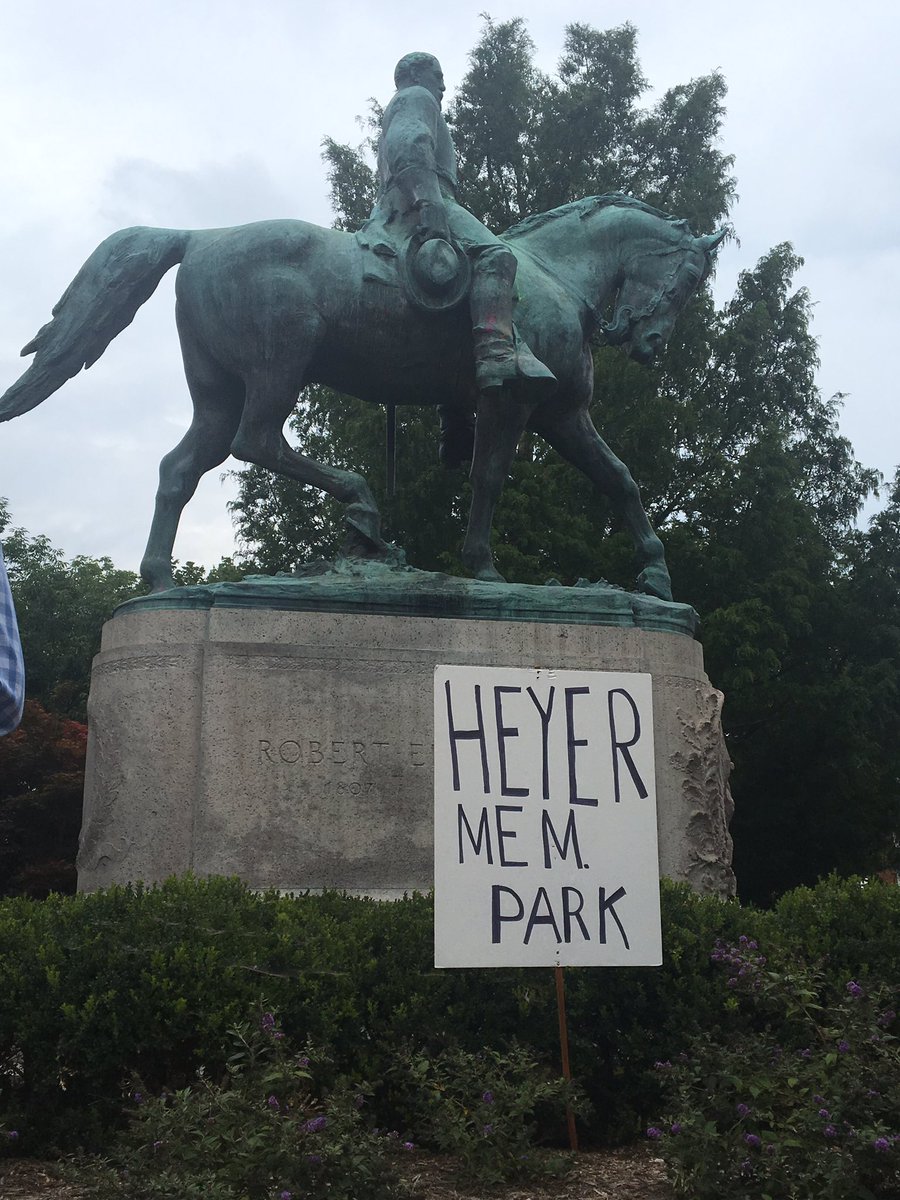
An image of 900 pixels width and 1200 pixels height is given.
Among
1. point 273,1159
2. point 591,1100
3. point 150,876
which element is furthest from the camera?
point 150,876

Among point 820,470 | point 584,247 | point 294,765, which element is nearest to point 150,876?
point 294,765

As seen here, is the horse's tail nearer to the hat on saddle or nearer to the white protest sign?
the hat on saddle

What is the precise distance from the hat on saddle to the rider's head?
62.7 inches

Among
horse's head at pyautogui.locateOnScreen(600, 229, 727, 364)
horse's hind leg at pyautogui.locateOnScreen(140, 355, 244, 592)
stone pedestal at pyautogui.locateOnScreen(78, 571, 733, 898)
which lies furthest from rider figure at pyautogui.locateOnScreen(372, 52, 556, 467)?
horse's hind leg at pyautogui.locateOnScreen(140, 355, 244, 592)

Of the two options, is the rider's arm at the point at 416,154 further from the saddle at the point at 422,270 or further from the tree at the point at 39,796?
the tree at the point at 39,796

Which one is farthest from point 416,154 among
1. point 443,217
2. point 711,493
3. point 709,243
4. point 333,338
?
point 711,493

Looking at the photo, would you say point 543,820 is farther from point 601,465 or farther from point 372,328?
point 601,465

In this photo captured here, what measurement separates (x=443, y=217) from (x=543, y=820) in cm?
520

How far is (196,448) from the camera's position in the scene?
9875 mm

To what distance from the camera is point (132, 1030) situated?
18.3 ft

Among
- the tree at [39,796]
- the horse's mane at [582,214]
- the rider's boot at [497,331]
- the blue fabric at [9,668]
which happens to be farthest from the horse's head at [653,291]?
the tree at [39,796]

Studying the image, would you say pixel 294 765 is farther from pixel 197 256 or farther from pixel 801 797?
pixel 801 797

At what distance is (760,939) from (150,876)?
11.9ft

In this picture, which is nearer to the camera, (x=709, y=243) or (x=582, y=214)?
(x=582, y=214)
